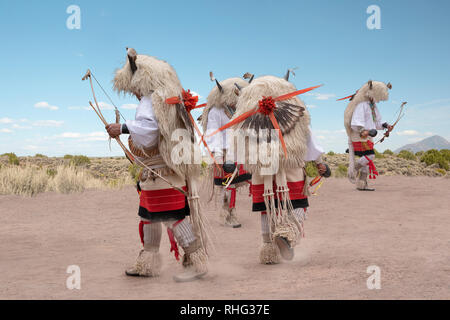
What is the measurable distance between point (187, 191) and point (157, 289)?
912 millimetres

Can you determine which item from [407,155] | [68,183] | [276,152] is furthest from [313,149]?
[407,155]

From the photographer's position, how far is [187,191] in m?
3.87

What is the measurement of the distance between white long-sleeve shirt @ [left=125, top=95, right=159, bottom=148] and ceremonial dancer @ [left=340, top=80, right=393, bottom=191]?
5979 mm

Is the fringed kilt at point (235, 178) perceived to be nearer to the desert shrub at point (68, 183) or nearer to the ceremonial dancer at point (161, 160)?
the ceremonial dancer at point (161, 160)

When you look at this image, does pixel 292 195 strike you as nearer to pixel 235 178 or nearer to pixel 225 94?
pixel 235 178

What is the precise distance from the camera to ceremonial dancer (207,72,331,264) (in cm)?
396

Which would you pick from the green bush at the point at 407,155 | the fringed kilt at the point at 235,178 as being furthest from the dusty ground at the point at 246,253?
the green bush at the point at 407,155

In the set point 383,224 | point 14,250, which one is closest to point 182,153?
point 14,250

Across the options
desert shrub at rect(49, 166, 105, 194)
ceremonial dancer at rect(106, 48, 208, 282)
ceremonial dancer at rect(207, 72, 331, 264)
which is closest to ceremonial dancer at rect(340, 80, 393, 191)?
ceremonial dancer at rect(207, 72, 331, 264)

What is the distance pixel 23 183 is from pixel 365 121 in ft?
27.1

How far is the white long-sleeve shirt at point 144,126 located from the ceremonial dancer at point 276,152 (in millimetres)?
746

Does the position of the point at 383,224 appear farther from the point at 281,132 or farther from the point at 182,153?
the point at 182,153

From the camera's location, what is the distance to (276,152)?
3.94 metres

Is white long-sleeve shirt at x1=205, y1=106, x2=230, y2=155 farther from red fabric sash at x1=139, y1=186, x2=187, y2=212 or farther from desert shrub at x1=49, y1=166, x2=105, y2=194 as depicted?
desert shrub at x1=49, y1=166, x2=105, y2=194
